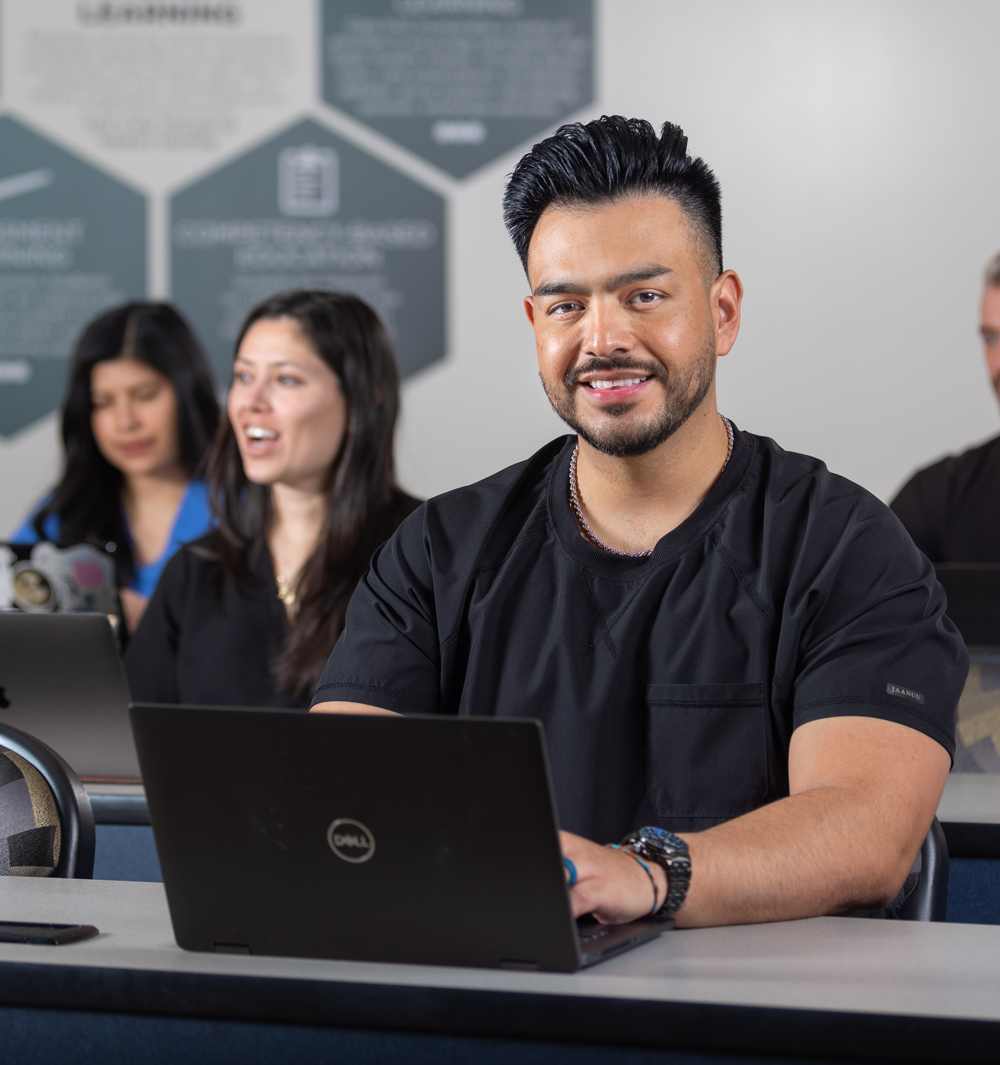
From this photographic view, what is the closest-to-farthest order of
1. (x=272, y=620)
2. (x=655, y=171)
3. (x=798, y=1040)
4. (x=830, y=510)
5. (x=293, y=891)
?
(x=798, y=1040) < (x=293, y=891) < (x=830, y=510) < (x=655, y=171) < (x=272, y=620)

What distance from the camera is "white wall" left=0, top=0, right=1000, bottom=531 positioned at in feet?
11.6

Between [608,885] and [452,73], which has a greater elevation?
[452,73]

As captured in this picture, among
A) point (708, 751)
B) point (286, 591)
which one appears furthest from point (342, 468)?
point (708, 751)

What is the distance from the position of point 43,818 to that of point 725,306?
0.92 metres

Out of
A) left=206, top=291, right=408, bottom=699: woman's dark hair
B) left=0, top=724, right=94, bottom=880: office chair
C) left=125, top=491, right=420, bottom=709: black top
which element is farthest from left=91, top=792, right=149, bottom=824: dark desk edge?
left=206, top=291, right=408, bottom=699: woman's dark hair

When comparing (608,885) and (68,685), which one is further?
(68,685)

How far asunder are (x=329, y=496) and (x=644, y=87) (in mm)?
1756

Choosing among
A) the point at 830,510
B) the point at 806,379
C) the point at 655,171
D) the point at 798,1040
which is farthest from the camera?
the point at 806,379

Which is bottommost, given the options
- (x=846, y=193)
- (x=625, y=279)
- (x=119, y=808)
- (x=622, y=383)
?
(x=119, y=808)

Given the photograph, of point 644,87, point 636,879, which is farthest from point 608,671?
point 644,87

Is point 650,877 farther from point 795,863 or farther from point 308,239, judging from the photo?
point 308,239

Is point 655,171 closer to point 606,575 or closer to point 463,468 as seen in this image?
point 606,575

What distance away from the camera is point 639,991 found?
2.64 feet

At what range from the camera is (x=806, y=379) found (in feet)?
11.8
